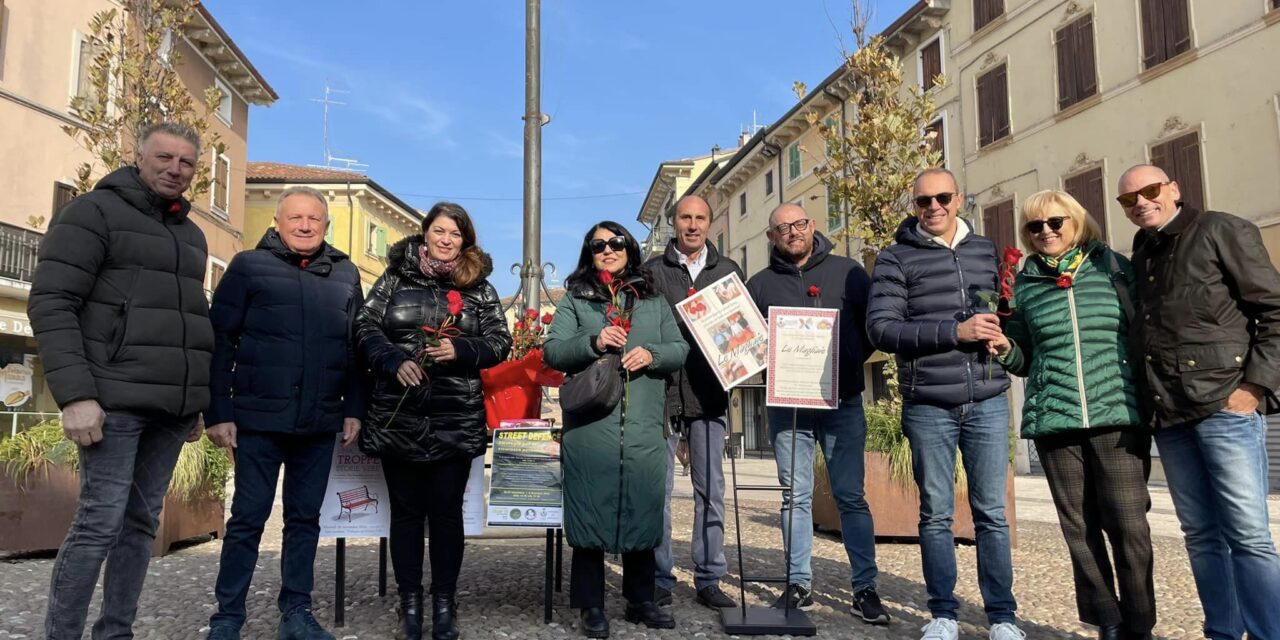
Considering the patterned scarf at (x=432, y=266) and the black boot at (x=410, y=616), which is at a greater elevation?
the patterned scarf at (x=432, y=266)

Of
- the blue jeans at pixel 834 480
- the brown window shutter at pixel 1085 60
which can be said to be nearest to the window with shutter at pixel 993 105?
the brown window shutter at pixel 1085 60

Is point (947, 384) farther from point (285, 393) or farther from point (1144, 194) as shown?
point (285, 393)

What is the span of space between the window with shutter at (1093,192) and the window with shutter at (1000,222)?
1789 mm

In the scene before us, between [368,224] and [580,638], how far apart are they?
112 ft

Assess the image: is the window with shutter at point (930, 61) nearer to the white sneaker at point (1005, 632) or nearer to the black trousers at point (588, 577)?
the white sneaker at point (1005, 632)

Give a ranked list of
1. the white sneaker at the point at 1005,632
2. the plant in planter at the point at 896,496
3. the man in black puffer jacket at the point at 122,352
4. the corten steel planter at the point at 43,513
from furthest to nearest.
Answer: the plant in planter at the point at 896,496
the corten steel planter at the point at 43,513
the white sneaker at the point at 1005,632
the man in black puffer jacket at the point at 122,352

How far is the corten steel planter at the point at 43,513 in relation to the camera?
579cm

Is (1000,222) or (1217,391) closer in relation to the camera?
(1217,391)

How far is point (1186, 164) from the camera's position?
14.6 meters

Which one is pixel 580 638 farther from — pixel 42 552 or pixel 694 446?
pixel 42 552

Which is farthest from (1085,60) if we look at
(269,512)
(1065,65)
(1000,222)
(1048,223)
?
(269,512)

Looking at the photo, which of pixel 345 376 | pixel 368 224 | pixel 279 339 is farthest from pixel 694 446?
pixel 368 224

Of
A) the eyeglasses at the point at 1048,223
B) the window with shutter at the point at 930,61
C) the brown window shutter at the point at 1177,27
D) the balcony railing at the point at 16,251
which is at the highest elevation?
the window with shutter at the point at 930,61

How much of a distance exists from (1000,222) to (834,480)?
16.8 m
